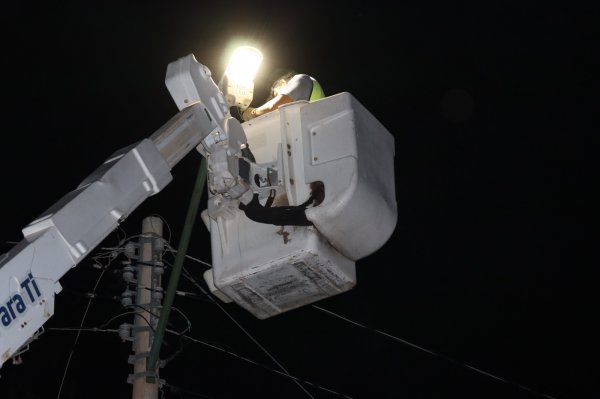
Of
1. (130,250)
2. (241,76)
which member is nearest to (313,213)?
(241,76)

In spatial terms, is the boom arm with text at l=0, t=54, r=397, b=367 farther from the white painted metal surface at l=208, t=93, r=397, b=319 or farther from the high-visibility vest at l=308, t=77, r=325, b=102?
the high-visibility vest at l=308, t=77, r=325, b=102

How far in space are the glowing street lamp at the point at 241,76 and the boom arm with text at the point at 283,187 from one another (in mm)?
75

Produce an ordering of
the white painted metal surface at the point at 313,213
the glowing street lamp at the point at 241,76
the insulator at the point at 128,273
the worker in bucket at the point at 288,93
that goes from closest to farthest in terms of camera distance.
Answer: the white painted metal surface at the point at 313,213 < the glowing street lamp at the point at 241,76 < the worker in bucket at the point at 288,93 < the insulator at the point at 128,273

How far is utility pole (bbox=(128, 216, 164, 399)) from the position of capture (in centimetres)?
538

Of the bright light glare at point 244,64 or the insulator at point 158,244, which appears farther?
the insulator at point 158,244

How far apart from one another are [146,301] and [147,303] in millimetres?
25

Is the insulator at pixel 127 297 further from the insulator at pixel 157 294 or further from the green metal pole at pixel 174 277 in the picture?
the green metal pole at pixel 174 277

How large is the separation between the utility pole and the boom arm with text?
0.88 m

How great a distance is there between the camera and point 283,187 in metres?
4.57

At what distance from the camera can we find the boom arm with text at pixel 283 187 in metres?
4.03

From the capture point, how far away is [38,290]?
292 centimetres

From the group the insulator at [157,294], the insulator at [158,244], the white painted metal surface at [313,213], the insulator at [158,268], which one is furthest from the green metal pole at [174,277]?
the insulator at [158,244]

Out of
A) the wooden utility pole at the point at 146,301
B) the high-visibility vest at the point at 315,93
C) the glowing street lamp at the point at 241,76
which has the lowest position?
the wooden utility pole at the point at 146,301

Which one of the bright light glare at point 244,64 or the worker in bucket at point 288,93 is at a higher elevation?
the bright light glare at point 244,64
